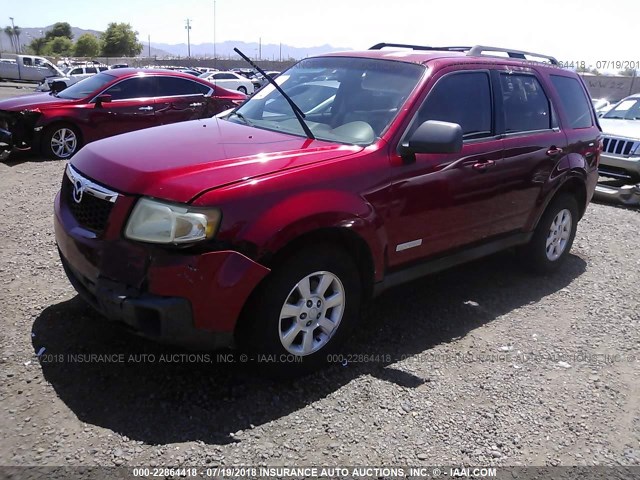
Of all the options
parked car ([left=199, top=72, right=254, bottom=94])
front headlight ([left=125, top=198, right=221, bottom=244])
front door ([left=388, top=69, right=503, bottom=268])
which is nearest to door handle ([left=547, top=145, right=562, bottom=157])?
front door ([left=388, top=69, right=503, bottom=268])

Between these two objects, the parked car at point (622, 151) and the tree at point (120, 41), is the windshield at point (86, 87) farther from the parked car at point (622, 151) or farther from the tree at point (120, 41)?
the tree at point (120, 41)

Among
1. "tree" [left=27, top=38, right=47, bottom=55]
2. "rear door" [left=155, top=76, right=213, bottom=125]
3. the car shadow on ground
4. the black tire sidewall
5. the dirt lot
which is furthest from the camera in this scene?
"tree" [left=27, top=38, right=47, bottom=55]

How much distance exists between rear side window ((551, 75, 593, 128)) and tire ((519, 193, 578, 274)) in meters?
0.75

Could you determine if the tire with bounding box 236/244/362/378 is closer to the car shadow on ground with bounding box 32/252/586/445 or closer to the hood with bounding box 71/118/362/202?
the car shadow on ground with bounding box 32/252/586/445

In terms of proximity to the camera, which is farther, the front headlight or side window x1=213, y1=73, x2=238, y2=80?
side window x1=213, y1=73, x2=238, y2=80

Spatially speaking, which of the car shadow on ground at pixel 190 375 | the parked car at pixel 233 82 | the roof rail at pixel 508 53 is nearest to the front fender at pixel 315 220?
the car shadow on ground at pixel 190 375

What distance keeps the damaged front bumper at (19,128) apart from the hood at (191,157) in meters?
6.30

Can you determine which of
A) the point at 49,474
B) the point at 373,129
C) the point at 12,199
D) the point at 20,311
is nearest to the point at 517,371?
the point at 373,129

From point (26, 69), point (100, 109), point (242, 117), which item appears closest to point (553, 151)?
point (242, 117)

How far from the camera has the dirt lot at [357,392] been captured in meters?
2.83

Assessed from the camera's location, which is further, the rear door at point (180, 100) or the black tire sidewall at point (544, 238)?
the rear door at point (180, 100)

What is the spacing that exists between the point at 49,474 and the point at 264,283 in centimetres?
131

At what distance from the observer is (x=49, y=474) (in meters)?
2.53

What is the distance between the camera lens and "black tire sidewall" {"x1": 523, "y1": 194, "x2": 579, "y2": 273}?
5.24m
